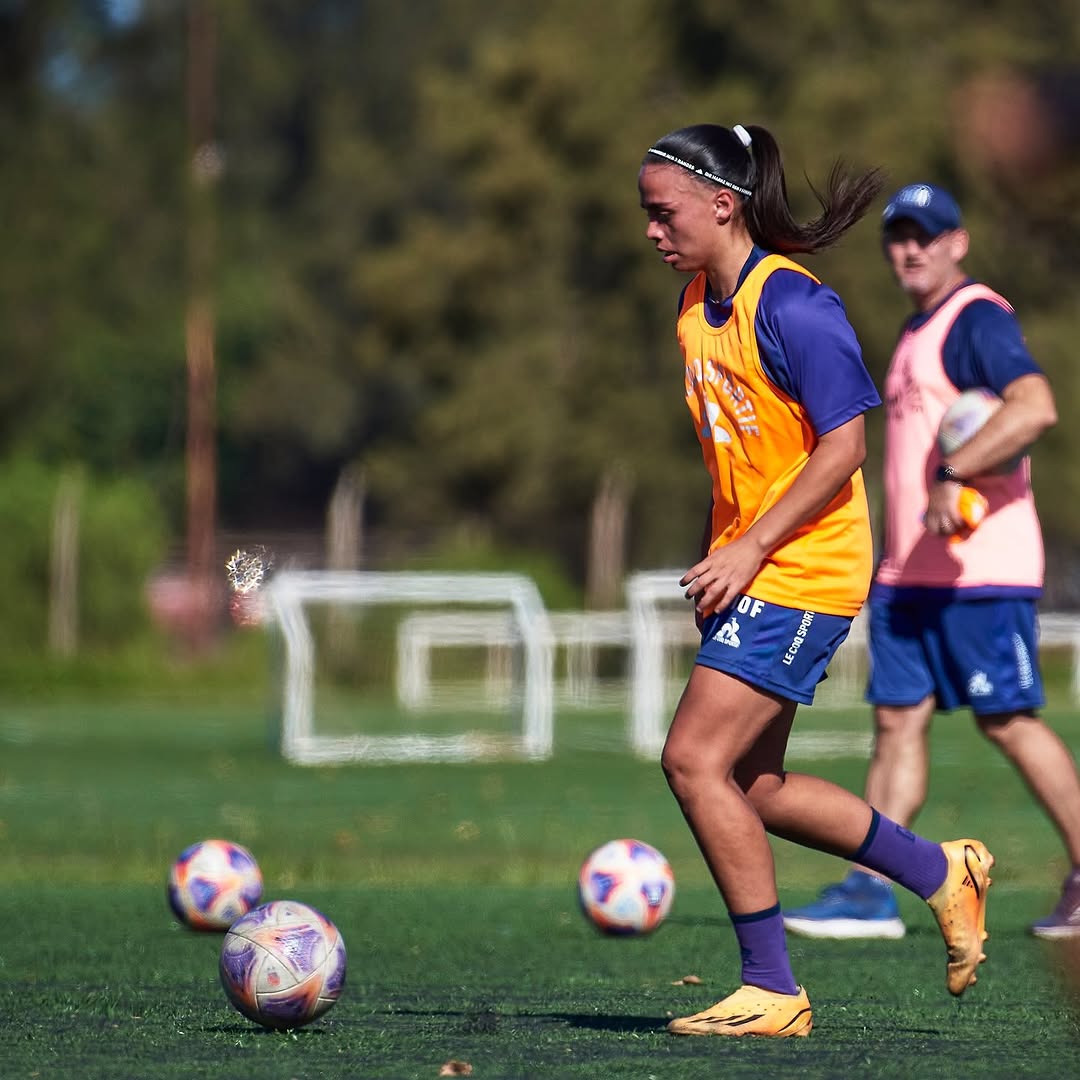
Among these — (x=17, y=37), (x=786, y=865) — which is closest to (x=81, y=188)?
(x=17, y=37)

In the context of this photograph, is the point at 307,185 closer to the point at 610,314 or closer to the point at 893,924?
the point at 610,314

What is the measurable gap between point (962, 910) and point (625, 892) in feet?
6.61

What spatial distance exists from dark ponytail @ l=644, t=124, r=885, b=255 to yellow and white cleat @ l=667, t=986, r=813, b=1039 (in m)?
1.65

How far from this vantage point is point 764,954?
4.90 meters

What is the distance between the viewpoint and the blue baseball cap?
716cm

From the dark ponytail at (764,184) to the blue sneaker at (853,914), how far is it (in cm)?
256

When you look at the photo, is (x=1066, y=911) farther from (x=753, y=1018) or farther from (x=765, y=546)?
(x=765, y=546)

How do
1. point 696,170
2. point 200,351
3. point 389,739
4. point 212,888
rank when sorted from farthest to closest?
point 200,351 < point 389,739 < point 212,888 < point 696,170

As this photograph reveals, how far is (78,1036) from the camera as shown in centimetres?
478

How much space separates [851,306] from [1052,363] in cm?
305

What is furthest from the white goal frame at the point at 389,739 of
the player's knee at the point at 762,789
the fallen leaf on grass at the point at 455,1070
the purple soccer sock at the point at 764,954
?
the fallen leaf on grass at the point at 455,1070

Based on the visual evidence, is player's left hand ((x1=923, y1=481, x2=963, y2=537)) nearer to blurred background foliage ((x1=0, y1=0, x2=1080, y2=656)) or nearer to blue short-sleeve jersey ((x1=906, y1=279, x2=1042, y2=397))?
blue short-sleeve jersey ((x1=906, y1=279, x2=1042, y2=397))

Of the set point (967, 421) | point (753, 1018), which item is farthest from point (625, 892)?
point (753, 1018)

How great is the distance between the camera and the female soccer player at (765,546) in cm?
486
